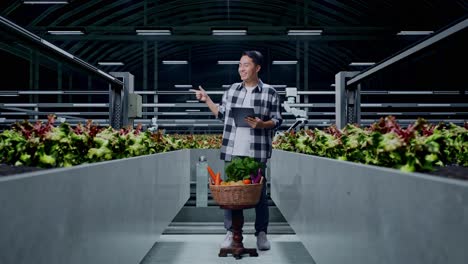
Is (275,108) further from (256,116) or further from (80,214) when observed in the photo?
(80,214)

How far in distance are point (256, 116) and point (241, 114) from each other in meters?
0.18

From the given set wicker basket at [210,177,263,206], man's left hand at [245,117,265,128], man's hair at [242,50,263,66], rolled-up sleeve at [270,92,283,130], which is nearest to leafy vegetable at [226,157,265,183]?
wicker basket at [210,177,263,206]

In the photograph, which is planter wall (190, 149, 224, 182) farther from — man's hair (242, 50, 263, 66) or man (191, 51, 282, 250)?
man's hair (242, 50, 263, 66)

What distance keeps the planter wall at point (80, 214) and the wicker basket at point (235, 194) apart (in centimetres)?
51

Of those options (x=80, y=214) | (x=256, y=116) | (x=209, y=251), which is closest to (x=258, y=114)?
(x=256, y=116)

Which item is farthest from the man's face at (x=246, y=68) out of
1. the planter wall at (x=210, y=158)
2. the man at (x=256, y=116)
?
the planter wall at (x=210, y=158)

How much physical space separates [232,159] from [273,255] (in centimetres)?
76

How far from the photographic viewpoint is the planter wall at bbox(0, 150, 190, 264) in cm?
114

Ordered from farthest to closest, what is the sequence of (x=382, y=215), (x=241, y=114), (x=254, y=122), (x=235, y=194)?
(x=241, y=114) < (x=254, y=122) < (x=235, y=194) < (x=382, y=215)

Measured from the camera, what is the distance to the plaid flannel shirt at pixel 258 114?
3812 millimetres

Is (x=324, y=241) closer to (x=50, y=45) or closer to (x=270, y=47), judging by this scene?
(x=50, y=45)

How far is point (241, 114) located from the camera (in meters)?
3.68

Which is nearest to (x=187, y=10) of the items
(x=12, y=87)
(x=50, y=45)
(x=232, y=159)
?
(x=12, y=87)

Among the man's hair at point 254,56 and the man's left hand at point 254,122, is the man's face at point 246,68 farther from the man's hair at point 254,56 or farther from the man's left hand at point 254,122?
the man's left hand at point 254,122
